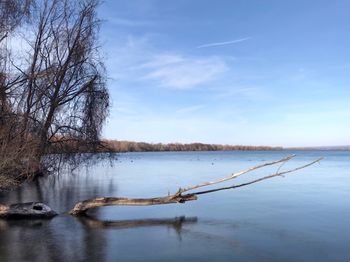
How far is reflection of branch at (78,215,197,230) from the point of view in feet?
33.9

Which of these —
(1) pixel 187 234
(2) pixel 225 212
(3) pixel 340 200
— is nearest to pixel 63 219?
(1) pixel 187 234

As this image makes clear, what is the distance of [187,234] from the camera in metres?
9.35

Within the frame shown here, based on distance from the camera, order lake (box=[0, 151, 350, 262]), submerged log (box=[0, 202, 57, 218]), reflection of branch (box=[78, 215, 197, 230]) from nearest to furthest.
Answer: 1. lake (box=[0, 151, 350, 262])
2. reflection of branch (box=[78, 215, 197, 230])
3. submerged log (box=[0, 202, 57, 218])

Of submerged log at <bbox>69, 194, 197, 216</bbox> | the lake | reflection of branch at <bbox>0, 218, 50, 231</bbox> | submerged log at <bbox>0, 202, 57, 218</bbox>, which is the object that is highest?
submerged log at <bbox>69, 194, 197, 216</bbox>

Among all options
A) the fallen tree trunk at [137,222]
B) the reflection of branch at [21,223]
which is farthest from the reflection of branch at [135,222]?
the reflection of branch at [21,223]

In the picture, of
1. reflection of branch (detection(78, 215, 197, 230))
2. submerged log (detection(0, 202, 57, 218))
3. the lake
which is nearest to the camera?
the lake

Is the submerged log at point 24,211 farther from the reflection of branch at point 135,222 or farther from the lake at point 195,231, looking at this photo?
the reflection of branch at point 135,222

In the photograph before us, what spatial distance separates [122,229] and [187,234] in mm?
1519

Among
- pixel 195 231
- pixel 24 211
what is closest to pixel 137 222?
pixel 195 231

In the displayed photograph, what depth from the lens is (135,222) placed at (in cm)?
1069

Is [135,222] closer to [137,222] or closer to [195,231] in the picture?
[137,222]

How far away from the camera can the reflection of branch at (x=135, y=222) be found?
33.9ft

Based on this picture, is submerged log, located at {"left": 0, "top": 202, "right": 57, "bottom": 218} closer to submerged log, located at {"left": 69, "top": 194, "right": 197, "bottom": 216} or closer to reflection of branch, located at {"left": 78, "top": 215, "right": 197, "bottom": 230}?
submerged log, located at {"left": 69, "top": 194, "right": 197, "bottom": 216}

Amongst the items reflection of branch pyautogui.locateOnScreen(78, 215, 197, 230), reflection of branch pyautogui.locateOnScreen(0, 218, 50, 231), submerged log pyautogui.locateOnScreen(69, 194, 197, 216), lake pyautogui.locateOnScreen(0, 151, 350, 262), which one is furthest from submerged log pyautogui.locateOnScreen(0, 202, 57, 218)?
reflection of branch pyautogui.locateOnScreen(78, 215, 197, 230)
